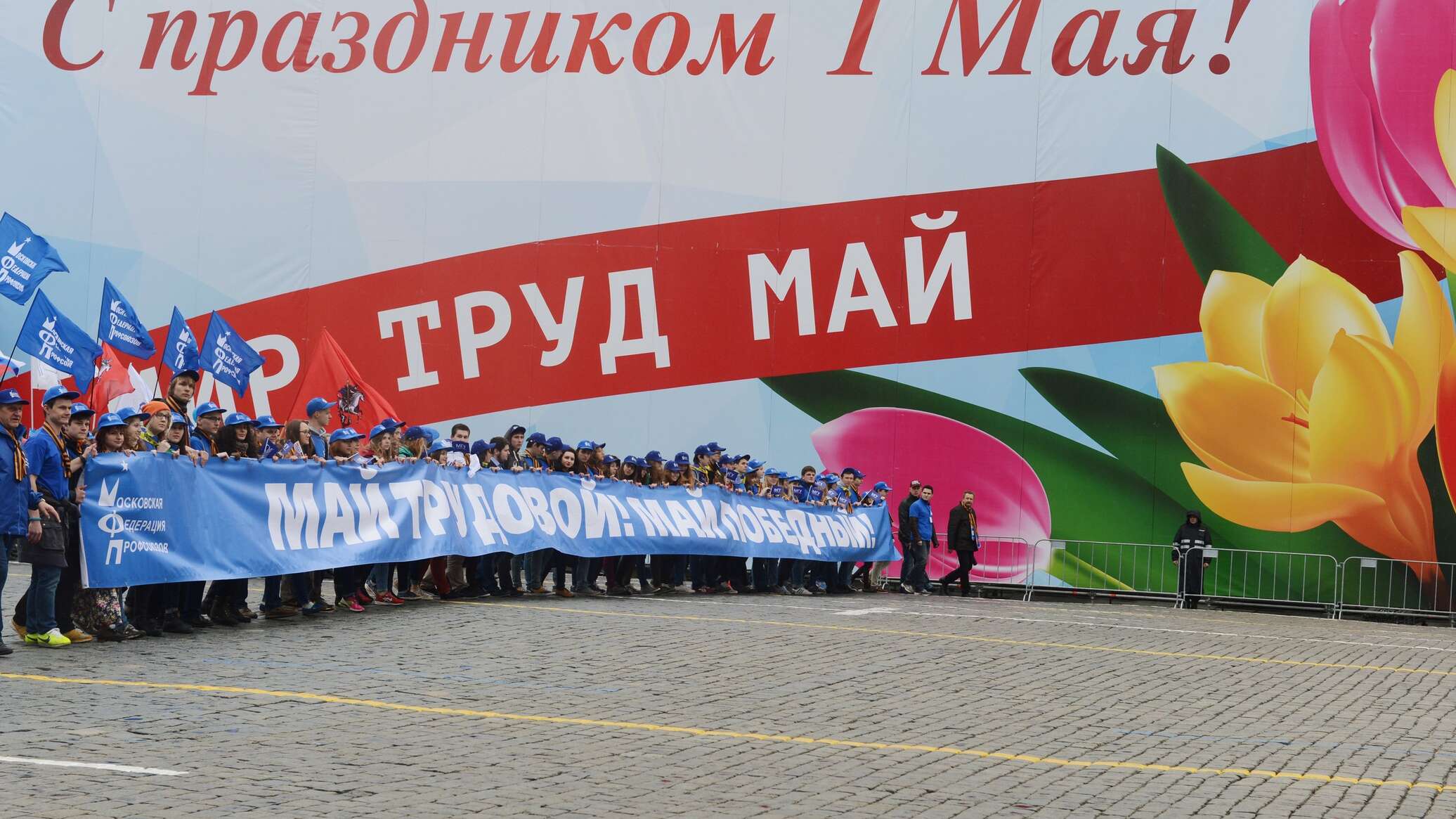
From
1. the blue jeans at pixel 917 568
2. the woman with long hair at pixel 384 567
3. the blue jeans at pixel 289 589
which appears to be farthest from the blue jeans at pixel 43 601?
the blue jeans at pixel 917 568

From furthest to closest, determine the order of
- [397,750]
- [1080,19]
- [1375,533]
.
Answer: [1080,19], [1375,533], [397,750]

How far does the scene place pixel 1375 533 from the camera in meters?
23.5

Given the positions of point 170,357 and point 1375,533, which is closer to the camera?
point 170,357

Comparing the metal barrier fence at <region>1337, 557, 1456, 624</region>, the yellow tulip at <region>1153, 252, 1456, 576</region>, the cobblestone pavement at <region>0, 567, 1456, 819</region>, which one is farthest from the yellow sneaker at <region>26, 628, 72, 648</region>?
the metal barrier fence at <region>1337, 557, 1456, 624</region>

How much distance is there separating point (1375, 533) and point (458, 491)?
1423cm

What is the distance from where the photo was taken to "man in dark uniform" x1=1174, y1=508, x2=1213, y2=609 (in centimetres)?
2367

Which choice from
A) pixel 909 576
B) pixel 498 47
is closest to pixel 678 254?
pixel 498 47

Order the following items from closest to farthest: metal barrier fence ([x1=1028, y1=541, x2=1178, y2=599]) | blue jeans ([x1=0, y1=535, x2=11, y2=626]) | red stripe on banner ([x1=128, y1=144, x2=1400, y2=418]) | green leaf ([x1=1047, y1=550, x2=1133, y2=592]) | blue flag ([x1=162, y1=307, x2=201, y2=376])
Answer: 1. blue jeans ([x1=0, y1=535, x2=11, y2=626])
2. blue flag ([x1=162, y1=307, x2=201, y2=376])
3. metal barrier fence ([x1=1028, y1=541, x2=1178, y2=599])
4. green leaf ([x1=1047, y1=550, x2=1133, y2=592])
5. red stripe on banner ([x1=128, y1=144, x2=1400, y2=418])

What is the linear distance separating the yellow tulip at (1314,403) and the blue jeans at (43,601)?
56.7ft

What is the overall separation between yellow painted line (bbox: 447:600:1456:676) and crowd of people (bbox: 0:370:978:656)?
4.58 feet

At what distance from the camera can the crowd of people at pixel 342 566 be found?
37.2 feet

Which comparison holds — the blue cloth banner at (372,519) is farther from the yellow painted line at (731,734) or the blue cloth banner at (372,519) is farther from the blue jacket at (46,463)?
the yellow painted line at (731,734)

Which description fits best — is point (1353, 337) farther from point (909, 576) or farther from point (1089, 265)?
point (909, 576)

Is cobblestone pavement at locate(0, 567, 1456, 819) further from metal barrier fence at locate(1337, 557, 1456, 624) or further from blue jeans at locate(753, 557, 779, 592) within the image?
metal barrier fence at locate(1337, 557, 1456, 624)
